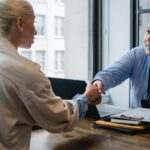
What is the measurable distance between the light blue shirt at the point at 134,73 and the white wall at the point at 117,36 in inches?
37.2

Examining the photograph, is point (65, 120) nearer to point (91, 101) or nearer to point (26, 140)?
point (26, 140)

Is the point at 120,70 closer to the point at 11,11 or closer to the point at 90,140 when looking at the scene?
the point at 90,140

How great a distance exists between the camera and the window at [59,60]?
12.4 ft

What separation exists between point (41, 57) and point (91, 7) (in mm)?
899

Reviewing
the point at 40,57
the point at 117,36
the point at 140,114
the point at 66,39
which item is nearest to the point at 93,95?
the point at 140,114

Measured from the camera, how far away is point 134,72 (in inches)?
101

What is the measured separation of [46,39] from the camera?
3555 millimetres

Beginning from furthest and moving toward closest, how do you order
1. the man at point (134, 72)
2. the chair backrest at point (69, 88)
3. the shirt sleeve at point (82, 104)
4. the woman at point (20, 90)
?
1. the man at point (134, 72)
2. the chair backrest at point (69, 88)
3. the shirt sleeve at point (82, 104)
4. the woman at point (20, 90)

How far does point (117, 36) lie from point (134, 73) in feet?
3.82

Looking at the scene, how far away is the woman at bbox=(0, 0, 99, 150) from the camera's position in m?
1.29

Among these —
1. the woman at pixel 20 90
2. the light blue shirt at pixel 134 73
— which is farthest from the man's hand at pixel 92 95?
the light blue shirt at pixel 134 73

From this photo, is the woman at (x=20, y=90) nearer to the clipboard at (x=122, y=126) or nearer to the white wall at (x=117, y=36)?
the clipboard at (x=122, y=126)

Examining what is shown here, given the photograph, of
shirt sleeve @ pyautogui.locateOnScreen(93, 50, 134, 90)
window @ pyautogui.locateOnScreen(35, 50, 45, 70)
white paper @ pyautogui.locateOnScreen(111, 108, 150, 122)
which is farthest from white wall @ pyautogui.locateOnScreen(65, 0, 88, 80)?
white paper @ pyautogui.locateOnScreen(111, 108, 150, 122)

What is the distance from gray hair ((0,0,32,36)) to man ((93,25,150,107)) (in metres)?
1.13
